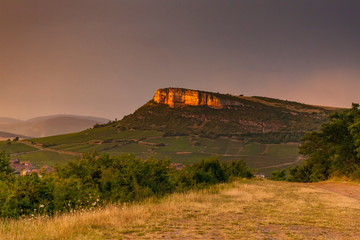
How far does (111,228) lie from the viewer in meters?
9.02

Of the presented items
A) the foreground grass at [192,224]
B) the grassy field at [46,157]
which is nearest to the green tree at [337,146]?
the foreground grass at [192,224]

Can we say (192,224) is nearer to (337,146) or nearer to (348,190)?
(348,190)

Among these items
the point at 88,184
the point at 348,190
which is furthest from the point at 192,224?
the point at 348,190

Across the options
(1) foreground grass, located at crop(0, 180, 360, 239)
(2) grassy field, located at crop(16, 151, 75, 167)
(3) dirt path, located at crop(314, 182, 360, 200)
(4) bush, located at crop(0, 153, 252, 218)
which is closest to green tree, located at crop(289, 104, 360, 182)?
(3) dirt path, located at crop(314, 182, 360, 200)

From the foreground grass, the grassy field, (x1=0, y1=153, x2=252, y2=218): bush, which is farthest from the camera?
the grassy field

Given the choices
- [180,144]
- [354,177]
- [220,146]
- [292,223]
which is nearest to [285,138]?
[220,146]

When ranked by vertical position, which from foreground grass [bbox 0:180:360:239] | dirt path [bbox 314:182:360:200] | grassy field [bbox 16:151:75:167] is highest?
foreground grass [bbox 0:180:360:239]

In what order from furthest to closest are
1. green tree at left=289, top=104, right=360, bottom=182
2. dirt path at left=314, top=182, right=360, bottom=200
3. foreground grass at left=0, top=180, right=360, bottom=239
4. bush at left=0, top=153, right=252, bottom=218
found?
green tree at left=289, top=104, right=360, bottom=182, dirt path at left=314, top=182, right=360, bottom=200, bush at left=0, top=153, right=252, bottom=218, foreground grass at left=0, top=180, right=360, bottom=239

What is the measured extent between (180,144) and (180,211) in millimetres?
171674

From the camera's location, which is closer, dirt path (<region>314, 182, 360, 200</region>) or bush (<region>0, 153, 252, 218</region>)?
bush (<region>0, 153, 252, 218</region>)

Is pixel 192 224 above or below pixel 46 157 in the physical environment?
above

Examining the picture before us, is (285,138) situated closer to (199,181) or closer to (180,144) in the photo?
(180,144)

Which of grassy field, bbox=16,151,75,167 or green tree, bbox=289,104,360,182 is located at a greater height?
green tree, bbox=289,104,360,182

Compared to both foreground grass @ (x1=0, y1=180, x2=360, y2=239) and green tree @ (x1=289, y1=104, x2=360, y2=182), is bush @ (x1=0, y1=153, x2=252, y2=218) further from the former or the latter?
green tree @ (x1=289, y1=104, x2=360, y2=182)
